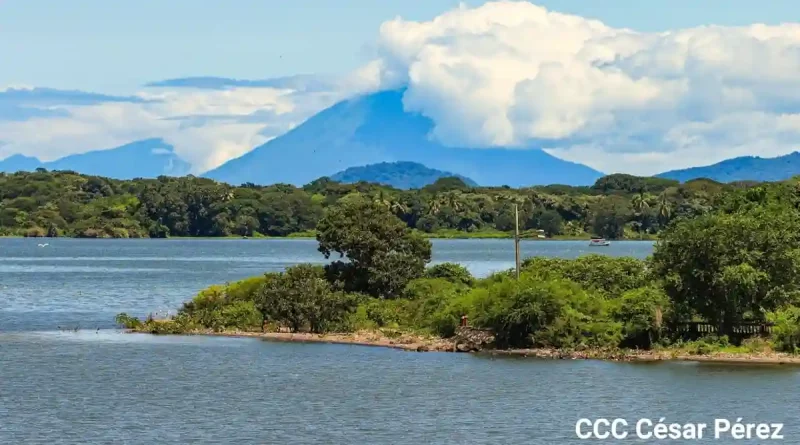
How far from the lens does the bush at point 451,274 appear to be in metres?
76.8

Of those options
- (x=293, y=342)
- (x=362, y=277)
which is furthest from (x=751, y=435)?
(x=362, y=277)

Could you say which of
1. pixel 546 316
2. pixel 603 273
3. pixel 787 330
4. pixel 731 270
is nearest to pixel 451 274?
pixel 603 273

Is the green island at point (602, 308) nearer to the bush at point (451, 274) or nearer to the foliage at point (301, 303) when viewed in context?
the foliage at point (301, 303)

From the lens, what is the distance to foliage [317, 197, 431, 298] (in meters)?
75.2

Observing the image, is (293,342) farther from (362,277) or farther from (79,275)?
(79,275)

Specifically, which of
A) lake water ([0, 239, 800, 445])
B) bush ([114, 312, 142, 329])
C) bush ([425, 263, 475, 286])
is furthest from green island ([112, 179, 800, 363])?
bush ([425, 263, 475, 286])

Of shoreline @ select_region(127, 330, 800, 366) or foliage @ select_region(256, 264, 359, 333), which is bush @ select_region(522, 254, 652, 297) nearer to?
shoreline @ select_region(127, 330, 800, 366)

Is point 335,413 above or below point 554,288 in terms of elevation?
below

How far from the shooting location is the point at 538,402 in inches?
1849

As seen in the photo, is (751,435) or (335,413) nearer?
(751,435)

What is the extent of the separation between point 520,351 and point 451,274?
17339 mm

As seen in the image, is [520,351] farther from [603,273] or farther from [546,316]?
[603,273]

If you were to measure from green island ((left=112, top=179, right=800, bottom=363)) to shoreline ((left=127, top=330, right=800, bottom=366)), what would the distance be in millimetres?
92

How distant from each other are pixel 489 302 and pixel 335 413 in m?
17.8
